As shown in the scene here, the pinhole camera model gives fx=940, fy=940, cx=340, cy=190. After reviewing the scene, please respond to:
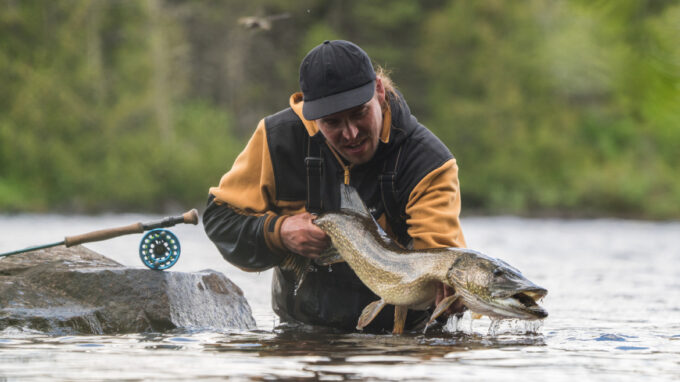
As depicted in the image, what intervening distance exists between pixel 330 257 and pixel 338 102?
2.80 feet

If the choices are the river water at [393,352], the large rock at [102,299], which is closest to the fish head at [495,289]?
the river water at [393,352]

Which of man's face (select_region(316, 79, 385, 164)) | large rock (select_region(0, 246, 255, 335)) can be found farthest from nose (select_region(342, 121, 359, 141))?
large rock (select_region(0, 246, 255, 335))

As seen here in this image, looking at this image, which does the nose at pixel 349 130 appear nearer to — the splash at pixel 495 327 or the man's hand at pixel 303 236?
the man's hand at pixel 303 236

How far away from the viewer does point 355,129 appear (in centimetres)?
451

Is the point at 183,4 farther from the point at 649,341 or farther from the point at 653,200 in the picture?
the point at 649,341

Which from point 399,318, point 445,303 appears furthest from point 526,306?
point 399,318

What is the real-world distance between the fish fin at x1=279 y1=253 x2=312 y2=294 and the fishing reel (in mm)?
675

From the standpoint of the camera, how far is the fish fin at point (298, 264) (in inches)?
203

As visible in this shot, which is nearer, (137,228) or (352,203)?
(352,203)

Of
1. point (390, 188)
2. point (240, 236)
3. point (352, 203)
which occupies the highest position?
point (390, 188)

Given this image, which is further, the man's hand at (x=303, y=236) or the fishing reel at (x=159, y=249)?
the fishing reel at (x=159, y=249)

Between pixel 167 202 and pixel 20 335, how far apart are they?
2736 cm

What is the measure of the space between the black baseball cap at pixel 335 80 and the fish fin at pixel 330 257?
2.35ft

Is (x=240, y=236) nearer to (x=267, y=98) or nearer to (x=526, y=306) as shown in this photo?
(x=526, y=306)
